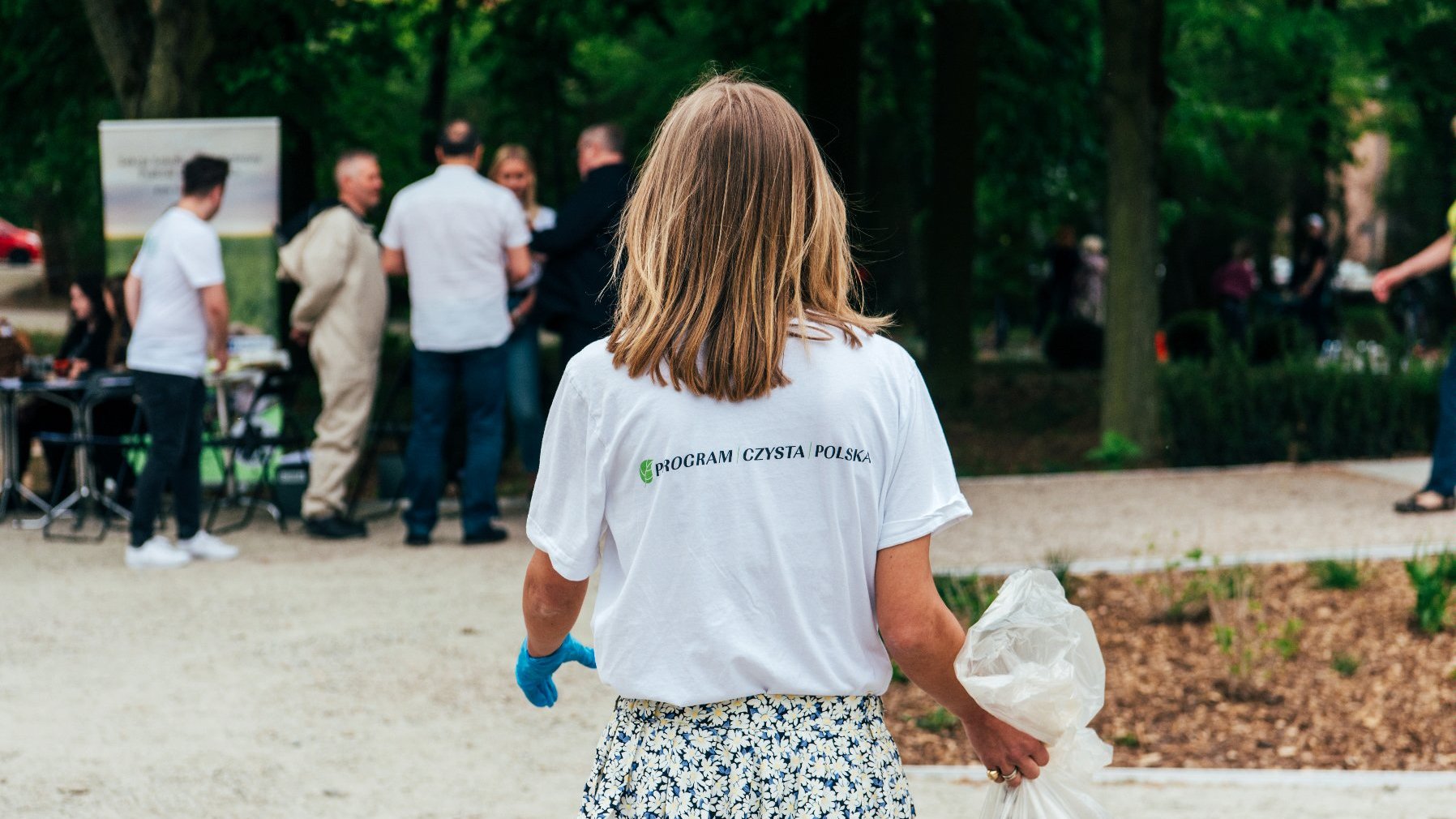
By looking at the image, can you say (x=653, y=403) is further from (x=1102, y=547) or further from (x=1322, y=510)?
(x=1322, y=510)

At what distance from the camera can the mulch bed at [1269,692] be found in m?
5.15

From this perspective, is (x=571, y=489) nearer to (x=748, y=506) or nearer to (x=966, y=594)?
(x=748, y=506)

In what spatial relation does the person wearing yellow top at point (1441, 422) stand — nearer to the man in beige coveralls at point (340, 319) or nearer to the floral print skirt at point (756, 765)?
the man in beige coveralls at point (340, 319)

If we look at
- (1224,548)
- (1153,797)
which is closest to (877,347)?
(1153,797)

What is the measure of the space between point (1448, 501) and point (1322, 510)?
2.21 ft

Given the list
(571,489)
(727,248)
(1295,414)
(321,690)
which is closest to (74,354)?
(321,690)

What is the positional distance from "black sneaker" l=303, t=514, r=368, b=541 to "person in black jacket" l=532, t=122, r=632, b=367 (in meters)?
1.63

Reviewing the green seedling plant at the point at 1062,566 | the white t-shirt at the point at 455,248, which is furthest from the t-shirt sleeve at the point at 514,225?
the green seedling plant at the point at 1062,566

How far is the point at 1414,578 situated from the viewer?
6102 millimetres

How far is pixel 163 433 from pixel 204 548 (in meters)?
0.68

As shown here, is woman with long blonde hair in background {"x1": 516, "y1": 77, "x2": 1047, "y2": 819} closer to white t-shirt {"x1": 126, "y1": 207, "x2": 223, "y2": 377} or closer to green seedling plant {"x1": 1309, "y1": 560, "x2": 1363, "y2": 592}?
green seedling plant {"x1": 1309, "y1": 560, "x2": 1363, "y2": 592}

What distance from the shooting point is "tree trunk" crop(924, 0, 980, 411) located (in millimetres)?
15047

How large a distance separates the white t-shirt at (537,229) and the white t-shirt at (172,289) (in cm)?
160

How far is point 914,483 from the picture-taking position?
2205 mm
